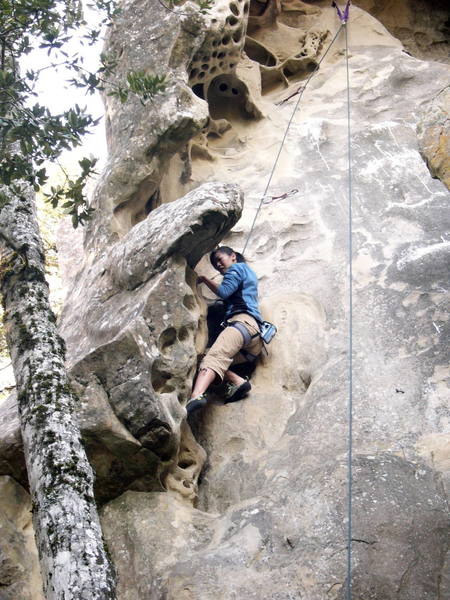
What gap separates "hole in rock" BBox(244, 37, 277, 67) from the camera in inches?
499

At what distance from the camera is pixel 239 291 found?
26.9 feet

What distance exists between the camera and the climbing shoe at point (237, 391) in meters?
7.62

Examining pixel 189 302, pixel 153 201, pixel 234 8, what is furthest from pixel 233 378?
pixel 234 8

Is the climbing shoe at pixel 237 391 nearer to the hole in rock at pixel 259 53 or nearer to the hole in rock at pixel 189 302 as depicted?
the hole in rock at pixel 189 302

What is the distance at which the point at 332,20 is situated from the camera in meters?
13.3

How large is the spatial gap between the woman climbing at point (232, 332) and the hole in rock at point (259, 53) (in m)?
5.41

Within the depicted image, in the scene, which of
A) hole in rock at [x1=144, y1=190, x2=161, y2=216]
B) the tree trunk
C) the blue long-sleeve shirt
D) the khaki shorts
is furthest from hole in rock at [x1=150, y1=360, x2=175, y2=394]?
hole in rock at [x1=144, y1=190, x2=161, y2=216]

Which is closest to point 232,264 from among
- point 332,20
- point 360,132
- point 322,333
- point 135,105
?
point 322,333

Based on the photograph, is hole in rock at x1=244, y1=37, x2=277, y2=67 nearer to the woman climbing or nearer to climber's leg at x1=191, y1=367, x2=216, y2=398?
the woman climbing

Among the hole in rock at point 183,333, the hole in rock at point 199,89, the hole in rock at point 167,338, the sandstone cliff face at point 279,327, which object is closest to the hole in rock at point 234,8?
the sandstone cliff face at point 279,327

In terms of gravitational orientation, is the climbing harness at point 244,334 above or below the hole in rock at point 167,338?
below

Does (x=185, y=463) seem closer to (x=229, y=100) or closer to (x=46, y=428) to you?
(x=46, y=428)

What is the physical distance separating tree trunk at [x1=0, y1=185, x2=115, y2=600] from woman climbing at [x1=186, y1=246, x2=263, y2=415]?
236 cm

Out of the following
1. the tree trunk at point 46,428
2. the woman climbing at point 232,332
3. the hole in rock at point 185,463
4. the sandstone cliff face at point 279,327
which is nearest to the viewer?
the tree trunk at point 46,428
